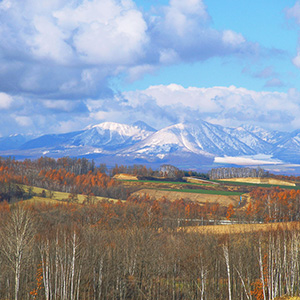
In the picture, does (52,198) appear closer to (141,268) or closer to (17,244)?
(141,268)

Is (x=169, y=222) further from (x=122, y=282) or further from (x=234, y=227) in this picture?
(x=122, y=282)

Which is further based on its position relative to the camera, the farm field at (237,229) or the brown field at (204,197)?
the brown field at (204,197)

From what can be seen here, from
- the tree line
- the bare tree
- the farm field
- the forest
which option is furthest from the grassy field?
the bare tree

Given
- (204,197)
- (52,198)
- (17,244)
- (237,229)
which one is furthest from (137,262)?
(204,197)

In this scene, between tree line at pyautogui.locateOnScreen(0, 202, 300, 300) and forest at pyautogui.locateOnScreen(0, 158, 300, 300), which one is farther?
tree line at pyautogui.locateOnScreen(0, 202, 300, 300)

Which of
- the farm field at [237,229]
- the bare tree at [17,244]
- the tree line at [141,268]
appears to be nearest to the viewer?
the bare tree at [17,244]

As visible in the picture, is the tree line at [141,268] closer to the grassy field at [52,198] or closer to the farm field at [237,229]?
the farm field at [237,229]

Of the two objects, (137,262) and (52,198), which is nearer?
(137,262)

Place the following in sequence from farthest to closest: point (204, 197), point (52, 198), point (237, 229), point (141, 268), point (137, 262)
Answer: point (204, 197) < point (52, 198) < point (237, 229) < point (137, 262) < point (141, 268)

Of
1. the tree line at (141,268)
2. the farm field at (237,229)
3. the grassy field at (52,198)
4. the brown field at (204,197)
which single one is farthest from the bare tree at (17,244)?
the brown field at (204,197)

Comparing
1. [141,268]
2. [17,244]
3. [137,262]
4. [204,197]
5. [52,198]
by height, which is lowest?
[141,268]

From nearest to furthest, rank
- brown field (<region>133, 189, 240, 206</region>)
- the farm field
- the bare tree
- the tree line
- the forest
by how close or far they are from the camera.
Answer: the bare tree, the forest, the tree line, the farm field, brown field (<region>133, 189, 240, 206</region>)

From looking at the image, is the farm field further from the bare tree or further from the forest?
the bare tree

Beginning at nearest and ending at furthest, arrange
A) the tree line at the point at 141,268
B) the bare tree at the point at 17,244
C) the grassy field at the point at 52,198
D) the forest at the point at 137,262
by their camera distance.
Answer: the bare tree at the point at 17,244
the forest at the point at 137,262
the tree line at the point at 141,268
the grassy field at the point at 52,198
